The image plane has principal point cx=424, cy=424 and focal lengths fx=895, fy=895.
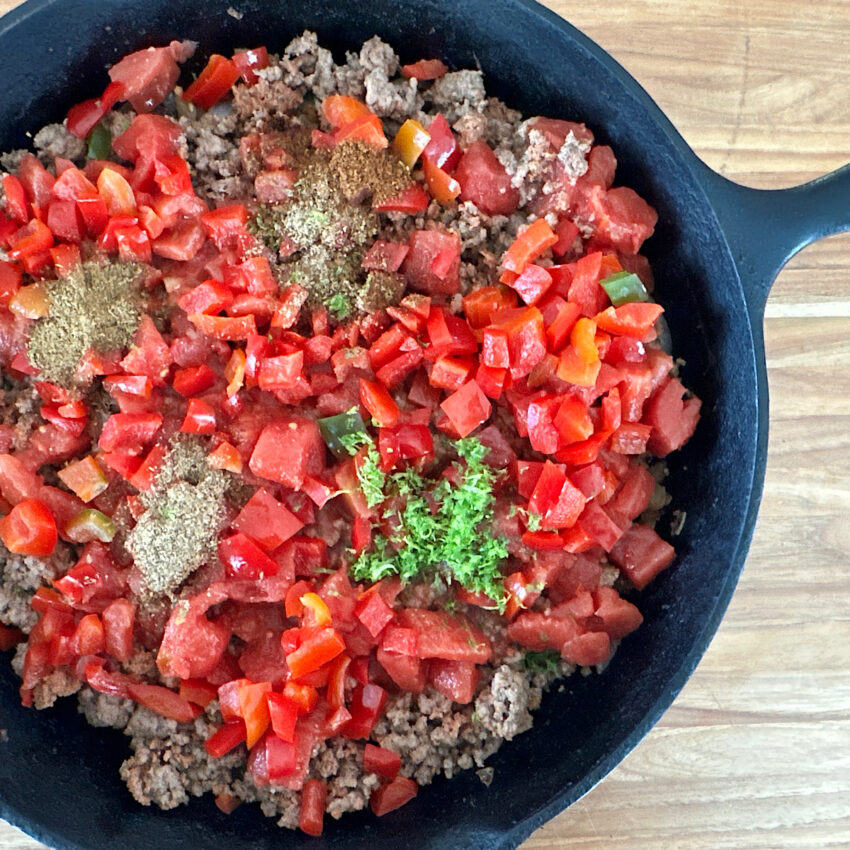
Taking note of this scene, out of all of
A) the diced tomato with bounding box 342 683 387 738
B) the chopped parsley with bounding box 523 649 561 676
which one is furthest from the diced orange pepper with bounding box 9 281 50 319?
the chopped parsley with bounding box 523 649 561 676

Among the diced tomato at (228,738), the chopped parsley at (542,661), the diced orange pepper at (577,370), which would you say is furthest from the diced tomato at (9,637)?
the diced orange pepper at (577,370)

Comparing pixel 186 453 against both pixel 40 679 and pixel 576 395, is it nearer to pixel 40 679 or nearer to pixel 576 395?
pixel 40 679

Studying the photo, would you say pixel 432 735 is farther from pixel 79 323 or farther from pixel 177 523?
pixel 79 323

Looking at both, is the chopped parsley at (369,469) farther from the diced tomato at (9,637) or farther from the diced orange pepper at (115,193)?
the diced tomato at (9,637)

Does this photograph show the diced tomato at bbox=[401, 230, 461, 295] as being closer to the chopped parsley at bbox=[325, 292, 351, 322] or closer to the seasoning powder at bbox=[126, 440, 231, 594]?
the chopped parsley at bbox=[325, 292, 351, 322]

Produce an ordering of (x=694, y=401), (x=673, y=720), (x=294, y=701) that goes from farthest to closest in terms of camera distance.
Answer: (x=673, y=720)
(x=694, y=401)
(x=294, y=701)

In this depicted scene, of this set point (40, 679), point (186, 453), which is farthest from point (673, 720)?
point (40, 679)

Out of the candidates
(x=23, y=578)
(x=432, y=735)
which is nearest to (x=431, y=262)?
(x=432, y=735)
